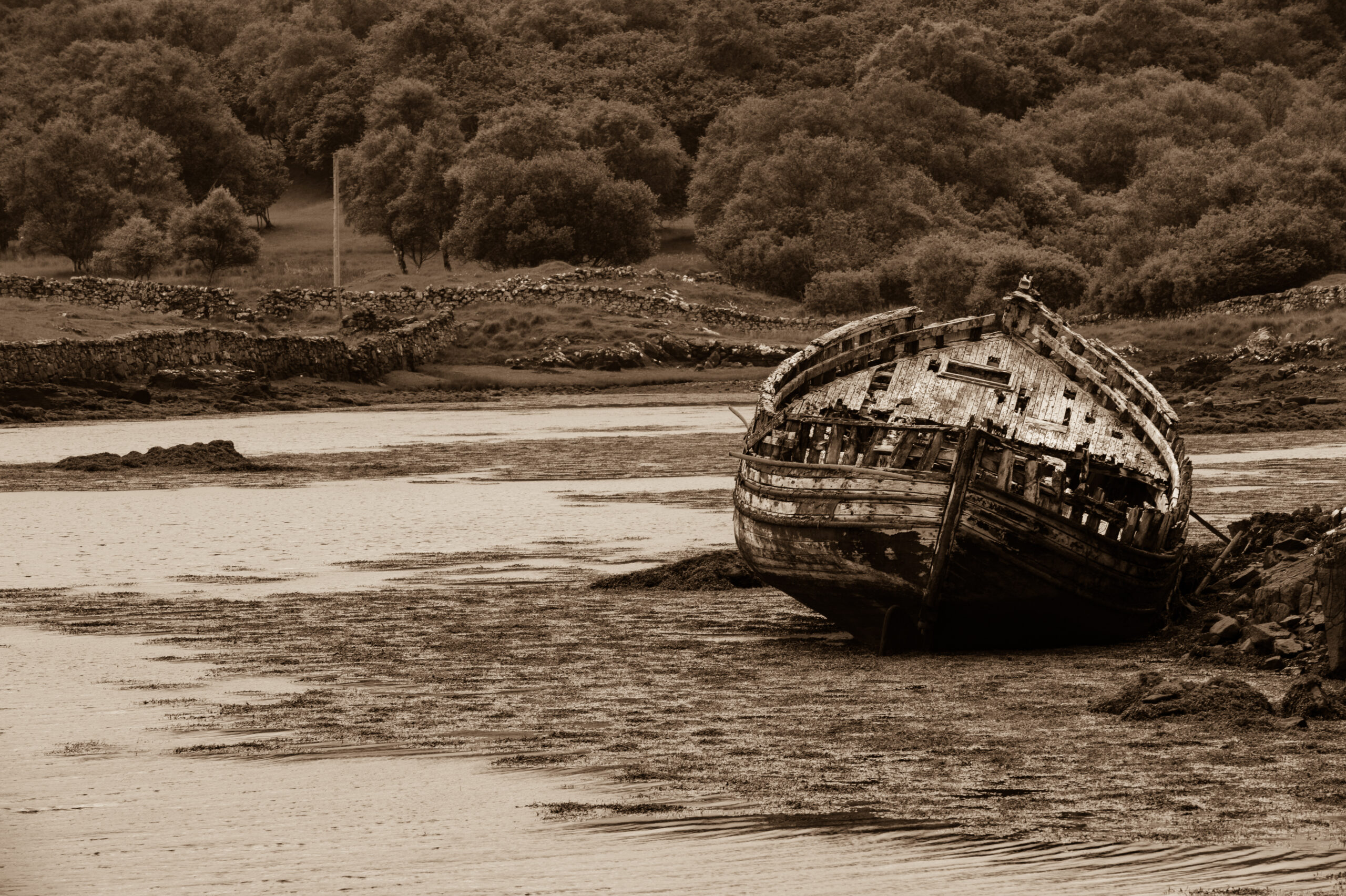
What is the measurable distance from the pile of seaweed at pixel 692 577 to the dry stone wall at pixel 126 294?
3901cm

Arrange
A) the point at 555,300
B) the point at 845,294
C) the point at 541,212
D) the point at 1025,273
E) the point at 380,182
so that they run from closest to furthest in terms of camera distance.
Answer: the point at 555,300, the point at 1025,273, the point at 845,294, the point at 541,212, the point at 380,182

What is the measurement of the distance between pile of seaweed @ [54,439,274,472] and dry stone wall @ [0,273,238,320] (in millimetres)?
24275

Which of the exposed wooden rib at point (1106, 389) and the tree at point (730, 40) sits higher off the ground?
the tree at point (730, 40)

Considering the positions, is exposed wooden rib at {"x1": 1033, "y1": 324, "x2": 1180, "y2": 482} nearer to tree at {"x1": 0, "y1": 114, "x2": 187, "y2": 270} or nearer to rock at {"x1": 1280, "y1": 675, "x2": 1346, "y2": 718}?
rock at {"x1": 1280, "y1": 675, "x2": 1346, "y2": 718}

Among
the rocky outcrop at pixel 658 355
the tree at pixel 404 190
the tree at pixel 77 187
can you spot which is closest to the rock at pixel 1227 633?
the rocky outcrop at pixel 658 355

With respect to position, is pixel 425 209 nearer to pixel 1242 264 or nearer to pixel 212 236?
pixel 212 236

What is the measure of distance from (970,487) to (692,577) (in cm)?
466

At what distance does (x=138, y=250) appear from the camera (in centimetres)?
6850

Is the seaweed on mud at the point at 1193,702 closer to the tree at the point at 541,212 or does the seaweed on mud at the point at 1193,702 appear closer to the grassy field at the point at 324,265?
the grassy field at the point at 324,265

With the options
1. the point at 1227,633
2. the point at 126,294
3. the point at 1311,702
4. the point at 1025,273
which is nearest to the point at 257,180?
the point at 126,294

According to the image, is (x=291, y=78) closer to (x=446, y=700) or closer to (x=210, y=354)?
(x=210, y=354)

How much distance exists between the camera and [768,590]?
50.4 ft

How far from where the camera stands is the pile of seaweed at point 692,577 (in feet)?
50.9

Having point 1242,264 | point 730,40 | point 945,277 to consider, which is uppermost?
point 730,40
